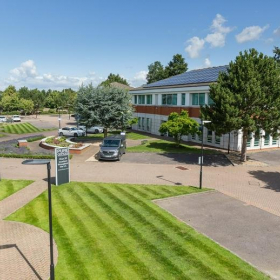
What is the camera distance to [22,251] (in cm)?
1015

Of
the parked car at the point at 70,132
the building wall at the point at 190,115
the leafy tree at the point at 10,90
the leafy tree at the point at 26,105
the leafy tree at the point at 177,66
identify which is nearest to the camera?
the building wall at the point at 190,115

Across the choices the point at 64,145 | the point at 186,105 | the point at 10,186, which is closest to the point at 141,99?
the point at 186,105

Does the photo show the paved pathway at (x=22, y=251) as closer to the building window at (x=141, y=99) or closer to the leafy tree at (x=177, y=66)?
the building window at (x=141, y=99)

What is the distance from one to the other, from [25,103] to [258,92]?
8487 cm

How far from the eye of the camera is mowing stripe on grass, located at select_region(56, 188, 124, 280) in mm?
8906

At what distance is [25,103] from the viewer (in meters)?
91.6

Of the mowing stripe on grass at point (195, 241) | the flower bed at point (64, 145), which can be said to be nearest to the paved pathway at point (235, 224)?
the mowing stripe on grass at point (195, 241)

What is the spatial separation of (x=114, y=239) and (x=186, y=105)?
2714 cm

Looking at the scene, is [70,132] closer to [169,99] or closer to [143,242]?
[169,99]

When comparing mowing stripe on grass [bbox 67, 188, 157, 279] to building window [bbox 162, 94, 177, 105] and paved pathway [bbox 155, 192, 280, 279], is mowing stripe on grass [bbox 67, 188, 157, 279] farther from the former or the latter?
building window [bbox 162, 94, 177, 105]

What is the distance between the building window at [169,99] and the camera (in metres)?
38.3

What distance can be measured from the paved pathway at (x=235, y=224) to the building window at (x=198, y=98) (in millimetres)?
18463

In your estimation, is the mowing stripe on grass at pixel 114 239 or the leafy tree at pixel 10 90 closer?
the mowing stripe on grass at pixel 114 239

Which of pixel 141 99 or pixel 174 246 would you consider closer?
pixel 174 246
